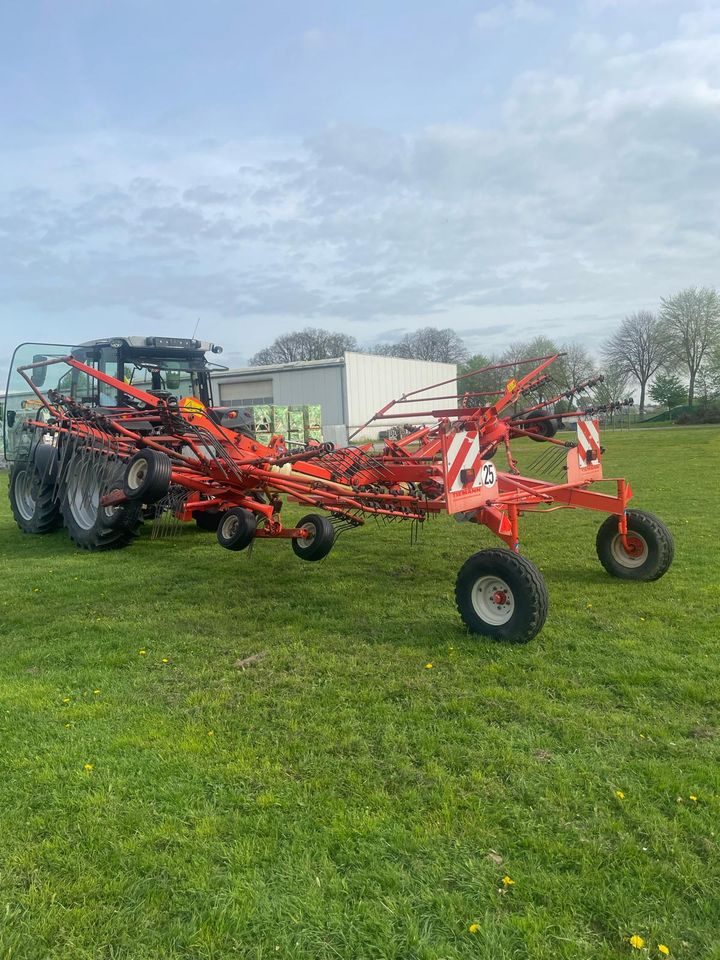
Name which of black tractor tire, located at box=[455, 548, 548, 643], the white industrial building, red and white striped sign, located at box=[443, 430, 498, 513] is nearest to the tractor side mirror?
red and white striped sign, located at box=[443, 430, 498, 513]

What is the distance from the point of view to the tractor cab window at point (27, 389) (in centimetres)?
955

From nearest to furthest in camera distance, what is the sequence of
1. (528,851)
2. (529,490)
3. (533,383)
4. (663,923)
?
(663,923) < (528,851) < (529,490) < (533,383)

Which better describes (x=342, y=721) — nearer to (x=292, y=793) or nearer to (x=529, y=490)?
(x=292, y=793)

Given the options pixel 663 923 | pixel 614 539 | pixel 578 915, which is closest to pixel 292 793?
pixel 578 915

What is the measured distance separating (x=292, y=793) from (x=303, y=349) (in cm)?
6577

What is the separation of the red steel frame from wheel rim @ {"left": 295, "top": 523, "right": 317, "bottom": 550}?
64 mm

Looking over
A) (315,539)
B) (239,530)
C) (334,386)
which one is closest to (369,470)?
(315,539)

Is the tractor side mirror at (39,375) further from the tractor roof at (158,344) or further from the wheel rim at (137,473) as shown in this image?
the wheel rim at (137,473)

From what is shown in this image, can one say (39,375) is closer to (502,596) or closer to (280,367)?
(502,596)

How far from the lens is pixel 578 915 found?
2207mm

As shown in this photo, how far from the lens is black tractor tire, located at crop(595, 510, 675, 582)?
591 centimetres

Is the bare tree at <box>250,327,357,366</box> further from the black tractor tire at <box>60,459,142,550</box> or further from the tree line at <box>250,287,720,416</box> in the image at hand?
the black tractor tire at <box>60,459,142,550</box>

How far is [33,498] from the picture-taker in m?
9.98

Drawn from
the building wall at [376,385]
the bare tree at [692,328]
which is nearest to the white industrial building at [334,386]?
the building wall at [376,385]
